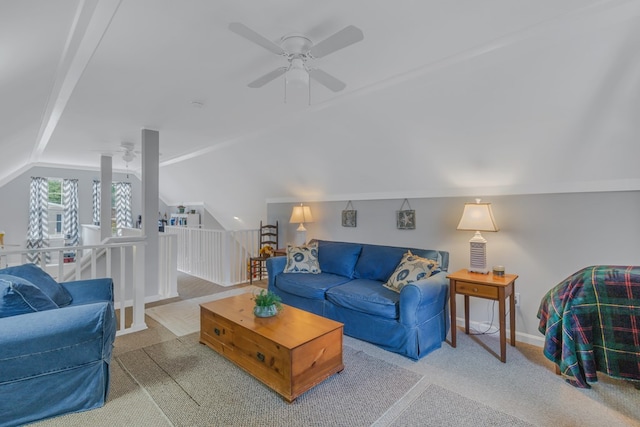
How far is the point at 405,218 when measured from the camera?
3.87 metres

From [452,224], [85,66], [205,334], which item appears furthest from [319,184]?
[85,66]

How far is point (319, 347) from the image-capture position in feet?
7.27

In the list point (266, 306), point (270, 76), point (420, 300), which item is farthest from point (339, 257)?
point (270, 76)

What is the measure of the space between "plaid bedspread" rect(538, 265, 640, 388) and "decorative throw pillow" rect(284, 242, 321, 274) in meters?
2.45

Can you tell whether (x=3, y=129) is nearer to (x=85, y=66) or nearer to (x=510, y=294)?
(x=85, y=66)

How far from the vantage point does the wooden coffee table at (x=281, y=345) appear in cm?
205

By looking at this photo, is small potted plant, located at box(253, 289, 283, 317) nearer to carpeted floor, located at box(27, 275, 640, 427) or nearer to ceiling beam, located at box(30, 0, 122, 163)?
carpeted floor, located at box(27, 275, 640, 427)

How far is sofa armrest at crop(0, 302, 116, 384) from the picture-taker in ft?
5.59

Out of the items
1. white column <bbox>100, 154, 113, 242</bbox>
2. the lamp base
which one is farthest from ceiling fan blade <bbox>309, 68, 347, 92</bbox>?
white column <bbox>100, 154, 113, 242</bbox>

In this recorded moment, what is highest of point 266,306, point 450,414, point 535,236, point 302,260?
point 535,236

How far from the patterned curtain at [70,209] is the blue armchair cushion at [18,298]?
638 cm

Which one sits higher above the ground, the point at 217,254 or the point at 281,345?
the point at 217,254

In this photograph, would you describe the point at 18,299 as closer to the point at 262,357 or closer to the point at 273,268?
the point at 262,357

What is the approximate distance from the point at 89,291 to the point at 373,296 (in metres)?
2.47
